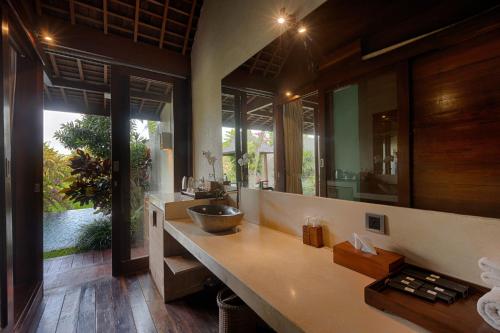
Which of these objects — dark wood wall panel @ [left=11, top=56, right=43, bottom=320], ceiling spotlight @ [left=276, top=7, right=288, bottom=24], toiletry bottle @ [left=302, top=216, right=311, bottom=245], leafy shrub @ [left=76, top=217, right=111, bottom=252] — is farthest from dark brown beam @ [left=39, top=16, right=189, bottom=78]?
toiletry bottle @ [left=302, top=216, right=311, bottom=245]

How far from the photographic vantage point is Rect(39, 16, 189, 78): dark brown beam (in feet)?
7.70

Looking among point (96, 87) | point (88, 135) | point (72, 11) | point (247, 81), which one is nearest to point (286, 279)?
point (247, 81)

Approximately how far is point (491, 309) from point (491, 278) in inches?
6.2

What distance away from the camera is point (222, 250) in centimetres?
125

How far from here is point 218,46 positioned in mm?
2459

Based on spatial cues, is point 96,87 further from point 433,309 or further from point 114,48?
point 433,309

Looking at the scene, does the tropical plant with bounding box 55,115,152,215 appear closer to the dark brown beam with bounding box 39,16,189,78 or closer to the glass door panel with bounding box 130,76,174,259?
the glass door panel with bounding box 130,76,174,259

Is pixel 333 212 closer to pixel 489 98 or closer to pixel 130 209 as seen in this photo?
pixel 489 98

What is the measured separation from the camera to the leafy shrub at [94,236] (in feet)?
11.1

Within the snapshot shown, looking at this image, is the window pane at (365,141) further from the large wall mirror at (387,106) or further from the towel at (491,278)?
the towel at (491,278)

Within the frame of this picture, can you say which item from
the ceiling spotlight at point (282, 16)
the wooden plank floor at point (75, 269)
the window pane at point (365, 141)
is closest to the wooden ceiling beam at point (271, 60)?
the ceiling spotlight at point (282, 16)

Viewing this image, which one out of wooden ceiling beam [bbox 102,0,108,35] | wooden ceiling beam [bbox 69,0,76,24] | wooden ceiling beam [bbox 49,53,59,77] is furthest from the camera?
wooden ceiling beam [bbox 49,53,59,77]

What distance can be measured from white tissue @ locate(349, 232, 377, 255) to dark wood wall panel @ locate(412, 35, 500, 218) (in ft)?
0.84

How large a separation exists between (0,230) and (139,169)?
4.92 ft
